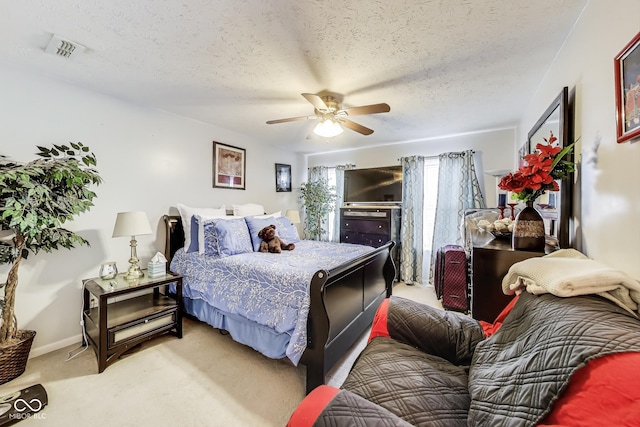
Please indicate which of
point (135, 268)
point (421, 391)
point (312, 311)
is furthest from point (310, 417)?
point (135, 268)

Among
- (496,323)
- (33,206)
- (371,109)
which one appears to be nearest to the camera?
(496,323)

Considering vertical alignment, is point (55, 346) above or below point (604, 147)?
below

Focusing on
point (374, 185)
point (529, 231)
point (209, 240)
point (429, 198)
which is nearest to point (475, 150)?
point (429, 198)

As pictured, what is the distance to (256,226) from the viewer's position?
10.3 ft

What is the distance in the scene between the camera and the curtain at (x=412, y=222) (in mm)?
4195

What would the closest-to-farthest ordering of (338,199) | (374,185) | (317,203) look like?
1. (374,185)
2. (317,203)
3. (338,199)

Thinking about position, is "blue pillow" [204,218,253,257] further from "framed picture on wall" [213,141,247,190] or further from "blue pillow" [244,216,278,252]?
"framed picture on wall" [213,141,247,190]

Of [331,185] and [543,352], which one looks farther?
[331,185]

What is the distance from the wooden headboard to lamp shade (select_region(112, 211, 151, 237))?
573 millimetres

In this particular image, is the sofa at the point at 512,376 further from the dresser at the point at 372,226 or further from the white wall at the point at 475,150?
the white wall at the point at 475,150

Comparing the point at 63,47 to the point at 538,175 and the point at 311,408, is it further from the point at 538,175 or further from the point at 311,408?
the point at 538,175

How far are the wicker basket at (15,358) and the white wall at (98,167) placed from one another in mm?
297

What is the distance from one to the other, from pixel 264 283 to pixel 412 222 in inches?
118

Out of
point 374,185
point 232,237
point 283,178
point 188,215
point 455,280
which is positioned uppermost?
point 283,178
